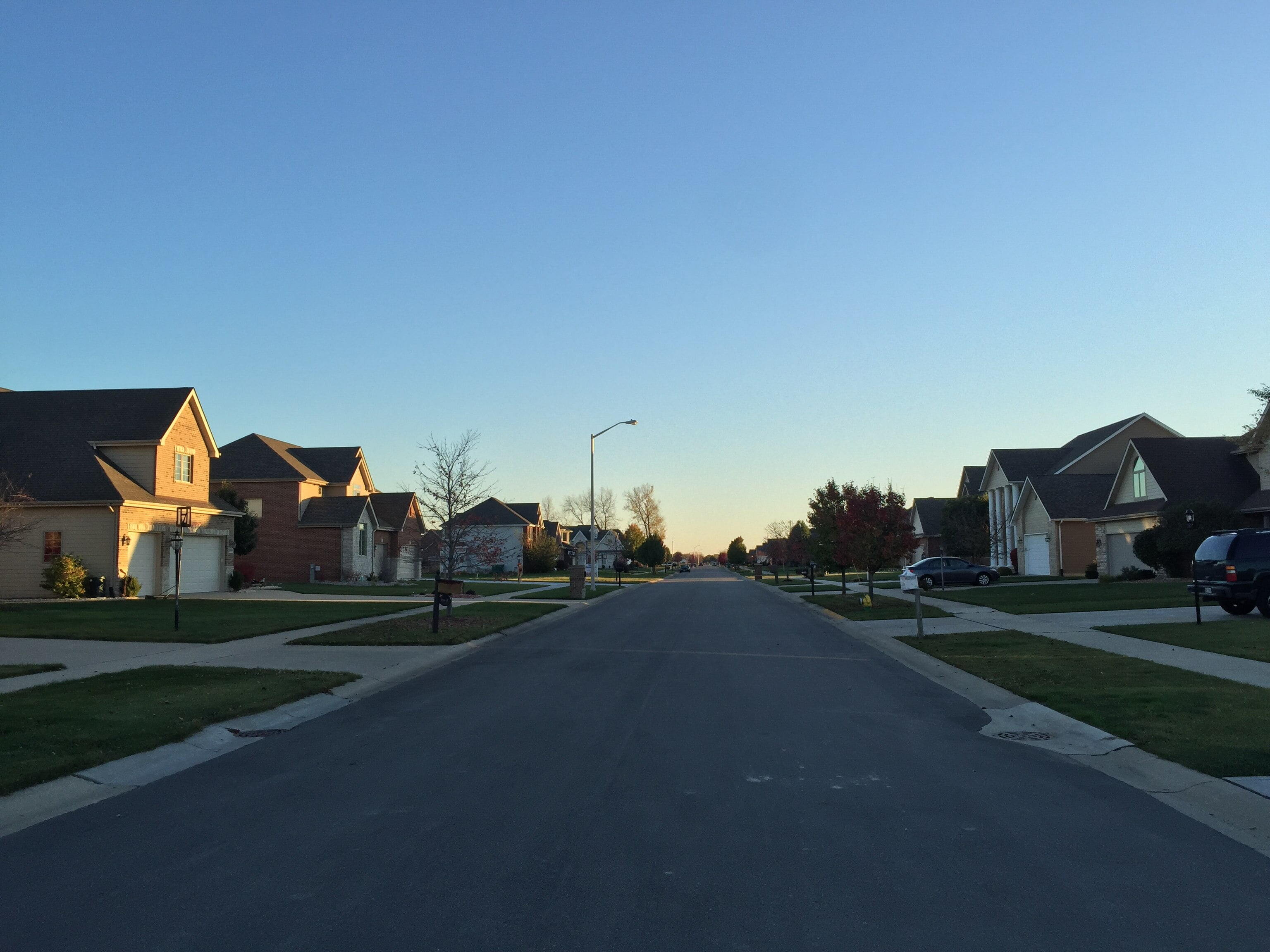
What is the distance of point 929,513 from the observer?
241 ft

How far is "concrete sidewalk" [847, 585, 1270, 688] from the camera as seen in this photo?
13586mm

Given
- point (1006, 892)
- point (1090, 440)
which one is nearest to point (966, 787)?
point (1006, 892)

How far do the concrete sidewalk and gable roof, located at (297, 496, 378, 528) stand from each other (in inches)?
1315

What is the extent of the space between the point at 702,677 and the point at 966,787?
6.92 meters

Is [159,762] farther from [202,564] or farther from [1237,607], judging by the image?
[202,564]

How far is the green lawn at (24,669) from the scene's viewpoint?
13703mm

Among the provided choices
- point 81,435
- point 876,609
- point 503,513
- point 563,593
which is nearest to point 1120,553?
point 876,609

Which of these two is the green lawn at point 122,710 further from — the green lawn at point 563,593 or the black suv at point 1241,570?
the green lawn at point 563,593

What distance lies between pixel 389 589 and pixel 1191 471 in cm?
3693

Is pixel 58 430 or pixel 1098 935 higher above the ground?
pixel 58 430

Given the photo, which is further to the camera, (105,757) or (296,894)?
(105,757)

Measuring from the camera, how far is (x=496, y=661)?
16.9 metres

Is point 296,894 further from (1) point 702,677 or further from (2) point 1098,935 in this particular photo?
(1) point 702,677

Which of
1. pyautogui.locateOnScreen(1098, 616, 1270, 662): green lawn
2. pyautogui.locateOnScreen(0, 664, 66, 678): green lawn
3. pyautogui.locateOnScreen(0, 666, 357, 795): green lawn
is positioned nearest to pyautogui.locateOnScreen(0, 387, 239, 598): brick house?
pyautogui.locateOnScreen(0, 664, 66, 678): green lawn
